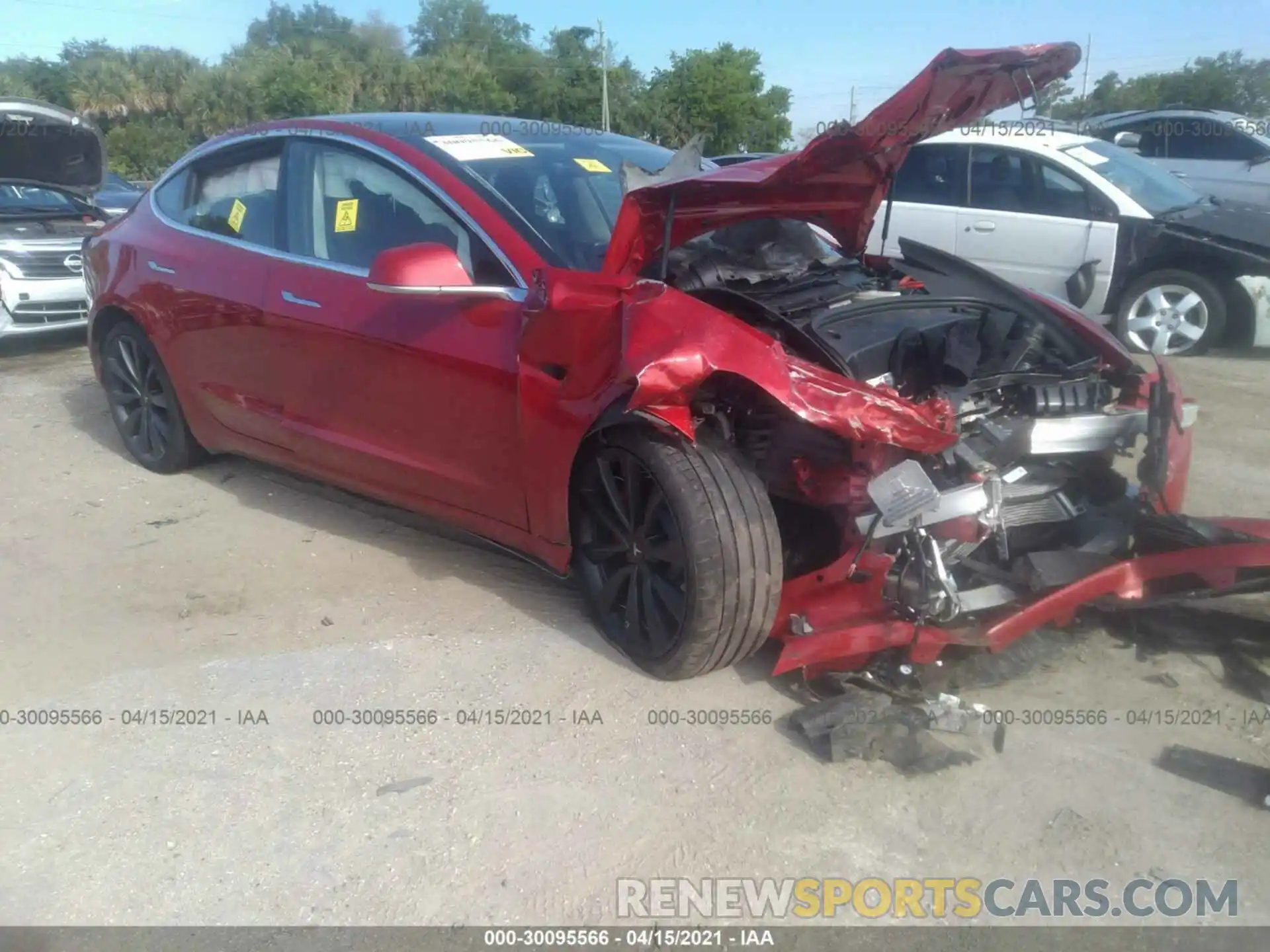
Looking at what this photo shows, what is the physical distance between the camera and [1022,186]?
26.1 ft

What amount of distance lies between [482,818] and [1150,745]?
5.98 ft

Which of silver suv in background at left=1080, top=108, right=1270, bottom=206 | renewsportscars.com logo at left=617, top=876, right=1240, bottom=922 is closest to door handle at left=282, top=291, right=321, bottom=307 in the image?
renewsportscars.com logo at left=617, top=876, right=1240, bottom=922

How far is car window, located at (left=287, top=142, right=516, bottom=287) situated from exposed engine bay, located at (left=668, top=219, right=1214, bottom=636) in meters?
0.70

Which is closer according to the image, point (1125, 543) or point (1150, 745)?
point (1150, 745)

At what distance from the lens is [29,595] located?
420 centimetres

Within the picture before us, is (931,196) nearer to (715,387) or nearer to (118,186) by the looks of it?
(715,387)

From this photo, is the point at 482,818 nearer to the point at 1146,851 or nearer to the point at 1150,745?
the point at 1146,851

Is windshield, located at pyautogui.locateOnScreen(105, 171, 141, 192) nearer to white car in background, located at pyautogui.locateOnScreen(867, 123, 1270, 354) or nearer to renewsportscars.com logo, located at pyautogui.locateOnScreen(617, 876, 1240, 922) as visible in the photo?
white car in background, located at pyautogui.locateOnScreen(867, 123, 1270, 354)

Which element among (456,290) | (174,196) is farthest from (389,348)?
(174,196)

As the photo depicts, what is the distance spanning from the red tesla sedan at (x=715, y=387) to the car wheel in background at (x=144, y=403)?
998mm

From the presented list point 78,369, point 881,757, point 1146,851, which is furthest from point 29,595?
point 78,369

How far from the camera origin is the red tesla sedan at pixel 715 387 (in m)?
3.04

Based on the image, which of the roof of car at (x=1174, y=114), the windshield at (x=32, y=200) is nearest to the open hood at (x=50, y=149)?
the windshield at (x=32, y=200)

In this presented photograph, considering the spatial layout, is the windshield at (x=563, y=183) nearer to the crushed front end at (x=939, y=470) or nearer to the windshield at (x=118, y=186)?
the crushed front end at (x=939, y=470)
